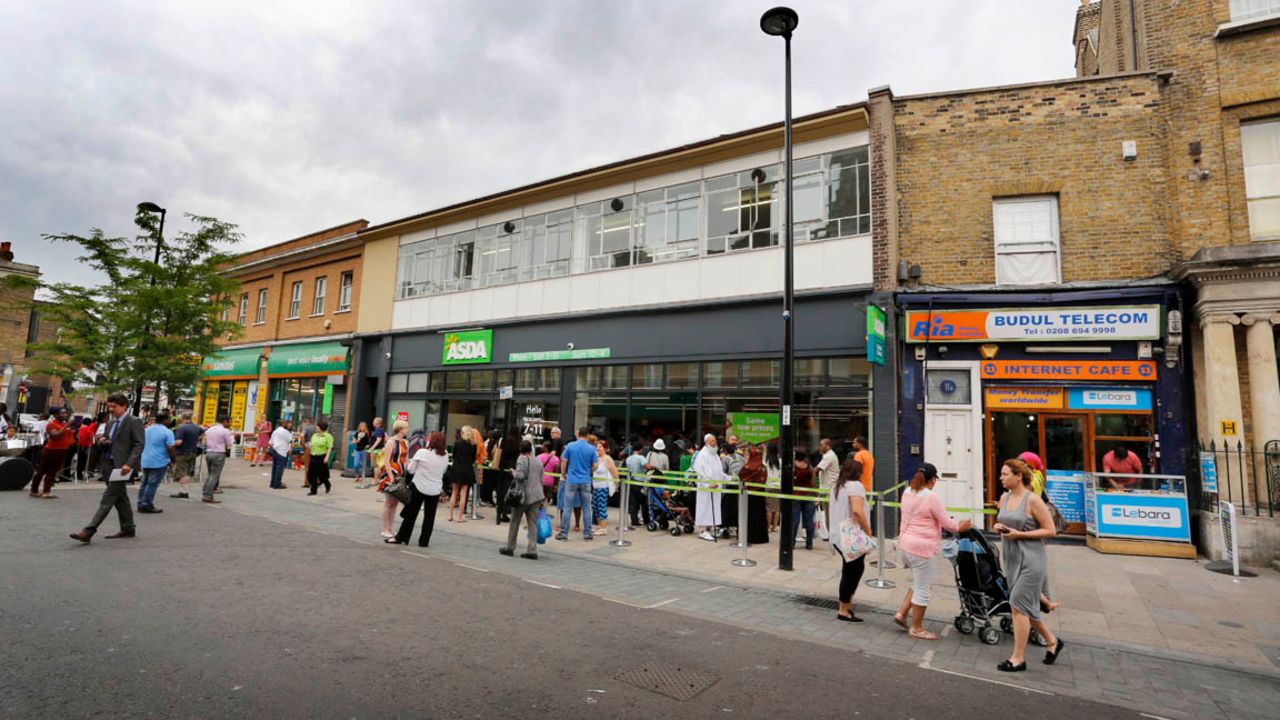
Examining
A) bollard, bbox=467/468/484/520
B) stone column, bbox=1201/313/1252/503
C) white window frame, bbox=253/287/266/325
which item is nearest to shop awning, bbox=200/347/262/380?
white window frame, bbox=253/287/266/325

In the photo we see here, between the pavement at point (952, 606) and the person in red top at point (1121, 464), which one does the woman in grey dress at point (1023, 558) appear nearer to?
the pavement at point (952, 606)

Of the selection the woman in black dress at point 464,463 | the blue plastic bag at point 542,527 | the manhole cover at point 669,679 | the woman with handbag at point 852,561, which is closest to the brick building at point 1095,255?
the woman with handbag at point 852,561

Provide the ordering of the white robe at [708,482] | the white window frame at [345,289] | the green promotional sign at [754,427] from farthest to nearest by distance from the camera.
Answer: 1. the white window frame at [345,289]
2. the green promotional sign at [754,427]
3. the white robe at [708,482]

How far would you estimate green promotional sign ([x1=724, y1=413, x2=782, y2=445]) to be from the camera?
44.9 feet

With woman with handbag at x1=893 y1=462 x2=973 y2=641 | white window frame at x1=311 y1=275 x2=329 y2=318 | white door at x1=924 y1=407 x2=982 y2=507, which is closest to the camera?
woman with handbag at x1=893 y1=462 x2=973 y2=641

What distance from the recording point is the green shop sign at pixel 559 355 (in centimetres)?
1656

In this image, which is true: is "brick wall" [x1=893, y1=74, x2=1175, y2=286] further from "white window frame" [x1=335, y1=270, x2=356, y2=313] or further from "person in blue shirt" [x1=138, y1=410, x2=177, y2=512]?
"white window frame" [x1=335, y1=270, x2=356, y2=313]

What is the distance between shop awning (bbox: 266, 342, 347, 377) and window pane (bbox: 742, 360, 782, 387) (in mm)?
15652

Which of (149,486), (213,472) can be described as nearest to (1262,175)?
(149,486)

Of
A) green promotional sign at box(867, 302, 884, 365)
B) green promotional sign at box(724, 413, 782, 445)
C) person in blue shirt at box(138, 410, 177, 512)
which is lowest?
person in blue shirt at box(138, 410, 177, 512)

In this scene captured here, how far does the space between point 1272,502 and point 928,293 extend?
6035 millimetres

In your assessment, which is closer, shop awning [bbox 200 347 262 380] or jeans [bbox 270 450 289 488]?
jeans [bbox 270 450 289 488]

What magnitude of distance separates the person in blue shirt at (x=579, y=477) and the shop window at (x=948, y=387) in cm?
662

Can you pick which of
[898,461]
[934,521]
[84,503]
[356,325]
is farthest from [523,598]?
[356,325]
